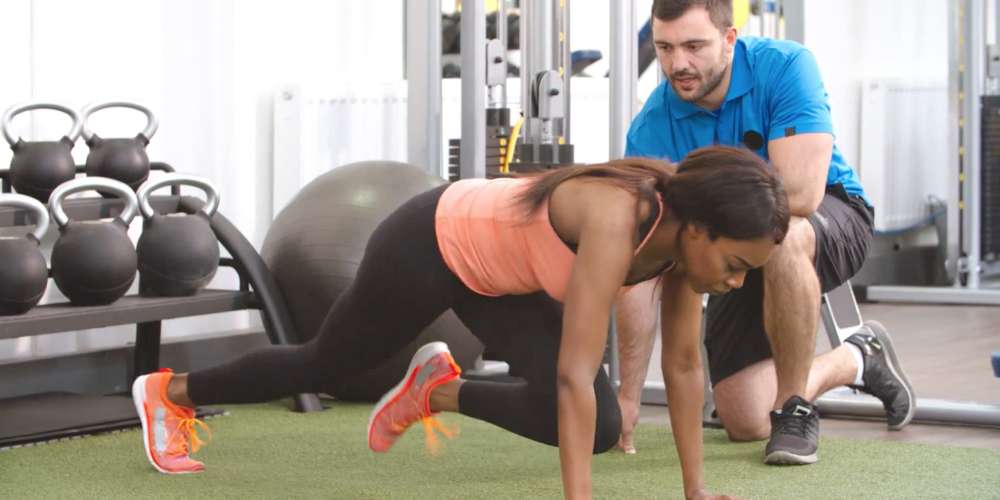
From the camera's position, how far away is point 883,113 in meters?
6.27

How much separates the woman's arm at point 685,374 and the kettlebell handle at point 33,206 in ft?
4.66

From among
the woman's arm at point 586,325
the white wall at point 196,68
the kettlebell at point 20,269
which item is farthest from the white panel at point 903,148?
the woman's arm at point 586,325

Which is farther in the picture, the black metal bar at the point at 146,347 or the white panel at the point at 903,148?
the white panel at the point at 903,148

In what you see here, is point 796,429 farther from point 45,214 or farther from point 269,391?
point 45,214

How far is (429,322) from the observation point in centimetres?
242

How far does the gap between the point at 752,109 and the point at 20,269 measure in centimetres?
154

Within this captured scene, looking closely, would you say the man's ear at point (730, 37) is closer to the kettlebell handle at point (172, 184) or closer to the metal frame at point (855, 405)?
the metal frame at point (855, 405)

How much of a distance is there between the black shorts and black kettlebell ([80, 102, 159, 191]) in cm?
142

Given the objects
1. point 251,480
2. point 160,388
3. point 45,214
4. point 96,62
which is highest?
point 96,62

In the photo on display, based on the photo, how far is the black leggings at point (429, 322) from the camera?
93.0 inches

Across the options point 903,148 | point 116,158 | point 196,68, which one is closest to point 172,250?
point 116,158

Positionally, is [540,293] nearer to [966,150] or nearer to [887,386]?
[887,386]

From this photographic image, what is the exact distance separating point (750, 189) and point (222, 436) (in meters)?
1.62

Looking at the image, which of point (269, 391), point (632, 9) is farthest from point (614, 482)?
point (632, 9)
